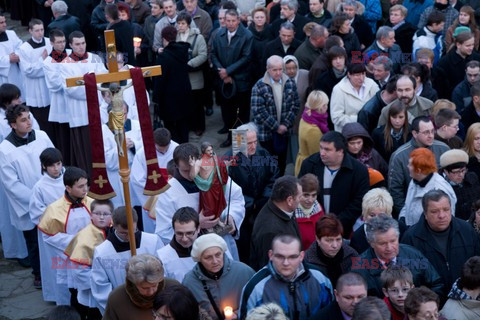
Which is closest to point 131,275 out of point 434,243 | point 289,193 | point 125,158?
point 125,158

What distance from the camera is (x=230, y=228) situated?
7.93m

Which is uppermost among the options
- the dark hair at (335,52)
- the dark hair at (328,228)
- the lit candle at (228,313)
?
the dark hair at (335,52)

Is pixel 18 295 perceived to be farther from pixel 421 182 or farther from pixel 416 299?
pixel 416 299

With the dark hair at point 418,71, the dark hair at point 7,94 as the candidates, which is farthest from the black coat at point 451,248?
the dark hair at point 7,94

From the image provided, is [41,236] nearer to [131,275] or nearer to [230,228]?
[230,228]

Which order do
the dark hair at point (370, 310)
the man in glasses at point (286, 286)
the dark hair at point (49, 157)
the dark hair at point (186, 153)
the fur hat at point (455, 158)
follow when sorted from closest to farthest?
the dark hair at point (370, 310), the man in glasses at point (286, 286), the dark hair at point (186, 153), the fur hat at point (455, 158), the dark hair at point (49, 157)

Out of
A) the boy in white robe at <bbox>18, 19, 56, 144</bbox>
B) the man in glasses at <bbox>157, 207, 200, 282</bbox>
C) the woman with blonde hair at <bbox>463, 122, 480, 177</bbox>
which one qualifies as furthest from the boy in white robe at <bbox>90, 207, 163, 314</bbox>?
the boy in white robe at <bbox>18, 19, 56, 144</bbox>

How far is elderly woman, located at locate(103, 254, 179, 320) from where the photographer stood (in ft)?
20.8

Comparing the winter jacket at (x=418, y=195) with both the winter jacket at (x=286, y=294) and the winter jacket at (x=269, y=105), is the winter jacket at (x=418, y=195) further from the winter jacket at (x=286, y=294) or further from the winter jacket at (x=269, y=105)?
the winter jacket at (x=269, y=105)

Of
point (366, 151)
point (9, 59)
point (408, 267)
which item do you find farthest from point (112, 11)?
point (408, 267)

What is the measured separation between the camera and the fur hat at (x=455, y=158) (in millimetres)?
8141

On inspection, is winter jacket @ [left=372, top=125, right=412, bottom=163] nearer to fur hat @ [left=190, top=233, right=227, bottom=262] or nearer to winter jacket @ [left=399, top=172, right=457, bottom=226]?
winter jacket @ [left=399, top=172, right=457, bottom=226]

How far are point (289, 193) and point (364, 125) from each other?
2887 mm

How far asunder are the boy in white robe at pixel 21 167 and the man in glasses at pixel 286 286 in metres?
4.08
